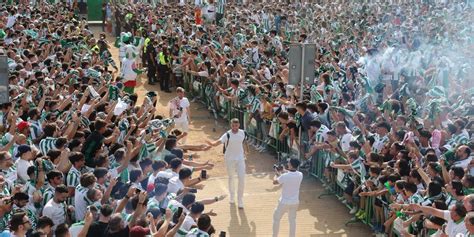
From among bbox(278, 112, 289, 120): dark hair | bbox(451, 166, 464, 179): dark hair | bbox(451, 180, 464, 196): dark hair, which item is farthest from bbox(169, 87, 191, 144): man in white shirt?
bbox(451, 180, 464, 196): dark hair

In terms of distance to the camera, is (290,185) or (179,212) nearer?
(179,212)

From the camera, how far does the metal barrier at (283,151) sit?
1259 centimetres

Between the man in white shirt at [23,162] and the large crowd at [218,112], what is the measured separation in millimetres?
20

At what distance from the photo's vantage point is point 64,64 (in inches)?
709

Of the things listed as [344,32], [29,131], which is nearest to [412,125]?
[29,131]

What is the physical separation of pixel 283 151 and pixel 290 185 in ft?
18.2

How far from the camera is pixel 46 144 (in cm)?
1134

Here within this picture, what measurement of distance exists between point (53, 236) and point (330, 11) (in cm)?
2519

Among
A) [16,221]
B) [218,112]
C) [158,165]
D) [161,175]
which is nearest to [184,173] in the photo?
[161,175]

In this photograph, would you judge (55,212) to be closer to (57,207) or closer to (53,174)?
(57,207)

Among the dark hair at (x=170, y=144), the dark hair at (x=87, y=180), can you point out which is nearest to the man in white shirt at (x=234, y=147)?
the dark hair at (x=170, y=144)

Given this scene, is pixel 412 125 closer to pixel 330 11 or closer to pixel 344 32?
pixel 344 32

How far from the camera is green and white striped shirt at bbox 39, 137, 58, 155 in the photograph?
11.3 m

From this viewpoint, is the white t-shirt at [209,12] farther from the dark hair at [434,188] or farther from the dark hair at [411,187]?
the dark hair at [434,188]
